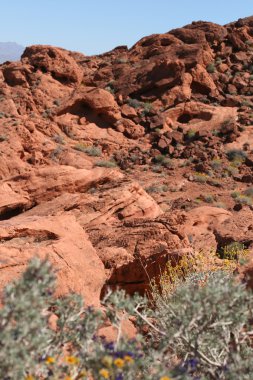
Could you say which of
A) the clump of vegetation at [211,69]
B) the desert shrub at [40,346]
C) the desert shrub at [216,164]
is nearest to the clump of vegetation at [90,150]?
the desert shrub at [216,164]

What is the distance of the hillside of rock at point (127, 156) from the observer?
822cm

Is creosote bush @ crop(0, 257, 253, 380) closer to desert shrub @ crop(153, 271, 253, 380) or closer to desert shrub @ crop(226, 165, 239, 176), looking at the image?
desert shrub @ crop(153, 271, 253, 380)

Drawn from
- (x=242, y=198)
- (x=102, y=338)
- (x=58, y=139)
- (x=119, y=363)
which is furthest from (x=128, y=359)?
(x=58, y=139)

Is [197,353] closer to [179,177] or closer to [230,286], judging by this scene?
[230,286]

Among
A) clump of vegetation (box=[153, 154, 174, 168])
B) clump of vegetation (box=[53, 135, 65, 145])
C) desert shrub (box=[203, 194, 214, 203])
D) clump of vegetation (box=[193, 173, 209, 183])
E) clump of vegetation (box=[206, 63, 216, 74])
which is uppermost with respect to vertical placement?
clump of vegetation (box=[206, 63, 216, 74])

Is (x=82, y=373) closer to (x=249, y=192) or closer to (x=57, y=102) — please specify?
(x=249, y=192)

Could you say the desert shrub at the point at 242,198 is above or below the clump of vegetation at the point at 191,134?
below

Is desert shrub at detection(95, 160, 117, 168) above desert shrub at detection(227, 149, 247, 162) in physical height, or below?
above

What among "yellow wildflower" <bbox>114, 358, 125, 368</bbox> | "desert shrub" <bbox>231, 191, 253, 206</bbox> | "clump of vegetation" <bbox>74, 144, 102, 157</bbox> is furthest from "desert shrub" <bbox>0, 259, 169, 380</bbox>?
"clump of vegetation" <bbox>74, 144, 102, 157</bbox>

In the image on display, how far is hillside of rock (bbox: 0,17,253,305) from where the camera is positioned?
822cm

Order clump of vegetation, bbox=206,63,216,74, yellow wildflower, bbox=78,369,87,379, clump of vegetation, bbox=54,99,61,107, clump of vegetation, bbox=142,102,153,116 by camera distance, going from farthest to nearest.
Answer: clump of vegetation, bbox=206,63,216,74 < clump of vegetation, bbox=142,102,153,116 < clump of vegetation, bbox=54,99,61,107 < yellow wildflower, bbox=78,369,87,379

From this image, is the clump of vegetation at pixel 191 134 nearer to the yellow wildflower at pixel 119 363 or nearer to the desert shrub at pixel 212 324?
the desert shrub at pixel 212 324

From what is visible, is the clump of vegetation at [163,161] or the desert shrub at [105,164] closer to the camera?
the desert shrub at [105,164]

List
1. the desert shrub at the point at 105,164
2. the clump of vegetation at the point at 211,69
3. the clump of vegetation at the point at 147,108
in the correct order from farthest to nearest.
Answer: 1. the clump of vegetation at the point at 211,69
2. the clump of vegetation at the point at 147,108
3. the desert shrub at the point at 105,164
